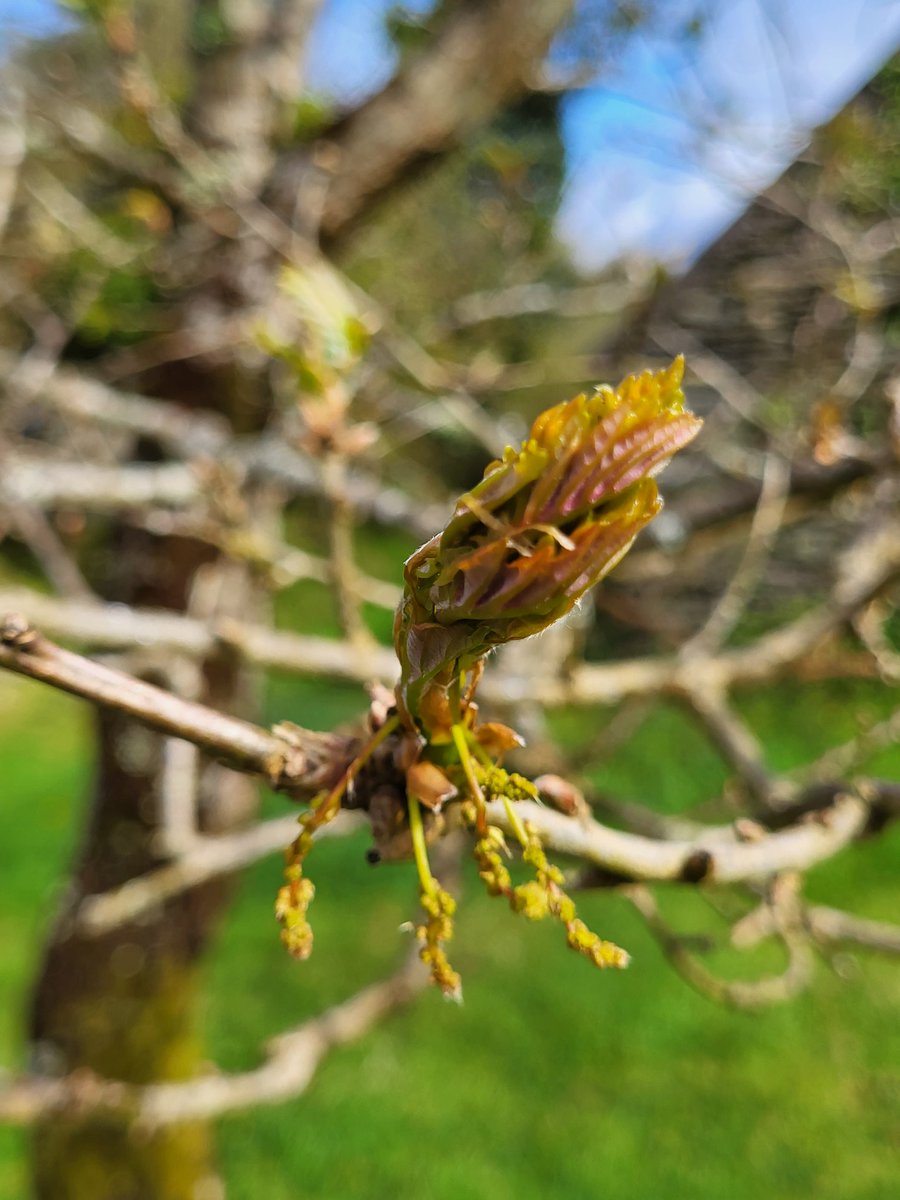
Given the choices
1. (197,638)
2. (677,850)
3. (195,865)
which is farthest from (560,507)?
(195,865)

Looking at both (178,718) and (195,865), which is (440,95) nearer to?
(195,865)

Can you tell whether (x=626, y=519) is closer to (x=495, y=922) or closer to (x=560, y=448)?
(x=560, y=448)

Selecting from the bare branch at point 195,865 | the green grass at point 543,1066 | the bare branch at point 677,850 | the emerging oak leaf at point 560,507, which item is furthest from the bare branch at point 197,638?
the green grass at point 543,1066

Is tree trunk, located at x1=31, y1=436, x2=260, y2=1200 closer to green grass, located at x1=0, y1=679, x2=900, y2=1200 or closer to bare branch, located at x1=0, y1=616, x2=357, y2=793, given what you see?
green grass, located at x1=0, y1=679, x2=900, y2=1200

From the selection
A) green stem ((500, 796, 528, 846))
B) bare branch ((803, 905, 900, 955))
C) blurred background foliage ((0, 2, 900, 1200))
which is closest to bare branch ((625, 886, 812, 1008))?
bare branch ((803, 905, 900, 955))

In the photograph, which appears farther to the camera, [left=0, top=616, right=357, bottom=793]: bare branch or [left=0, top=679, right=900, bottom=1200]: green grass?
[left=0, top=679, right=900, bottom=1200]: green grass

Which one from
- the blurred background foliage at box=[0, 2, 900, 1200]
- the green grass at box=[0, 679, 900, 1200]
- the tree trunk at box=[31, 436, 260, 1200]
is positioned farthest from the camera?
the green grass at box=[0, 679, 900, 1200]

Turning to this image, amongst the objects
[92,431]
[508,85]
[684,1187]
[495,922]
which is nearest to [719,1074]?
[684,1187]
